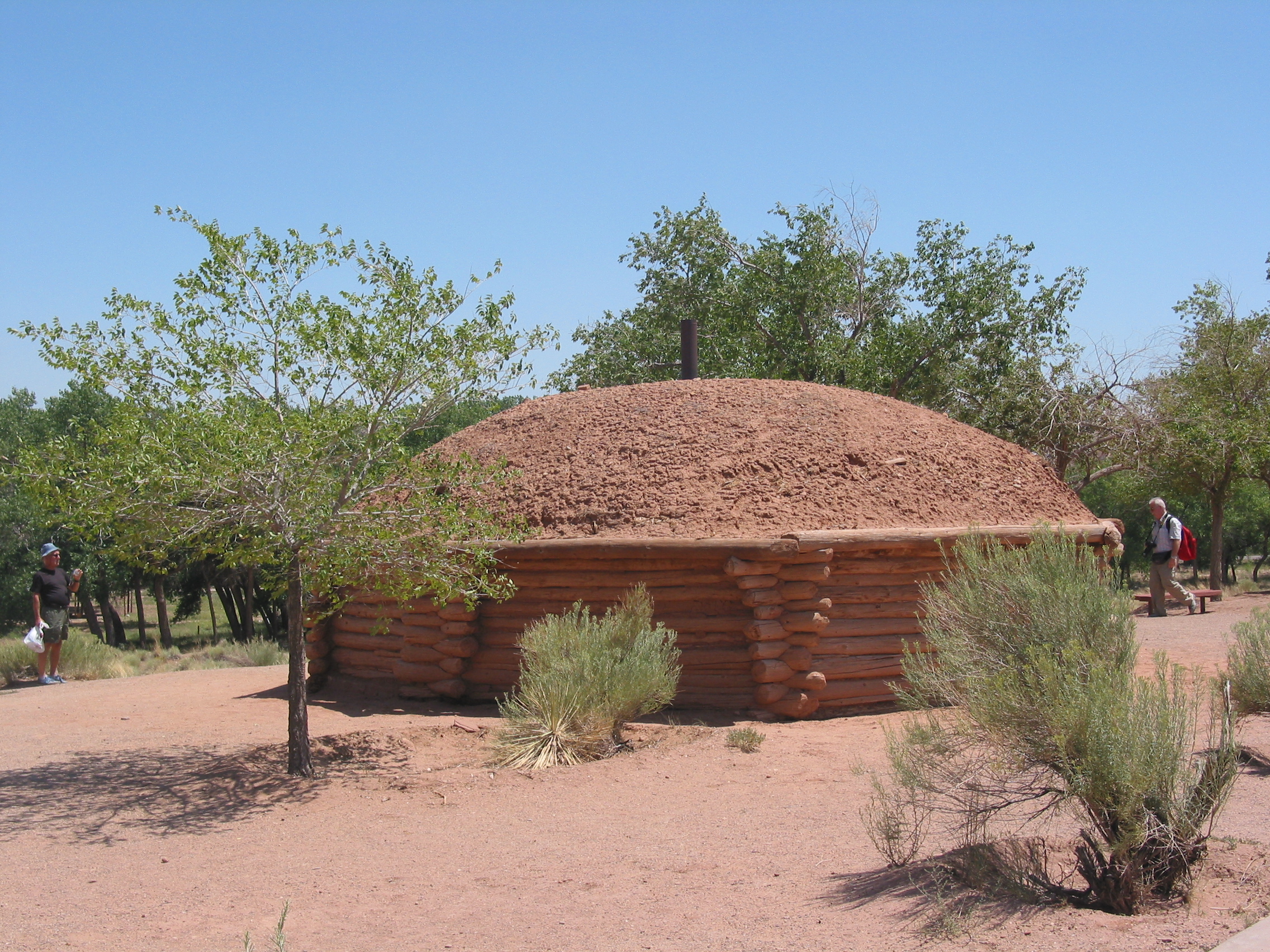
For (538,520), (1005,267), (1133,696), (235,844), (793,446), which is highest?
(1005,267)

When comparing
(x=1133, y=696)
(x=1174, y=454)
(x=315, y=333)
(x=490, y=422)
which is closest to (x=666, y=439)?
(x=490, y=422)

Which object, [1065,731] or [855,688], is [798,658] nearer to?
[855,688]

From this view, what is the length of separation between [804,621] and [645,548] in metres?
1.36

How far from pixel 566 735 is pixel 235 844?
7.36 ft

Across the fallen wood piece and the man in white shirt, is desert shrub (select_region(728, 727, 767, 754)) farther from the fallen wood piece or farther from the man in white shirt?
the man in white shirt

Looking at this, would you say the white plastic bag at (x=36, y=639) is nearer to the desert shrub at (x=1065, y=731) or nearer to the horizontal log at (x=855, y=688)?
the horizontal log at (x=855, y=688)

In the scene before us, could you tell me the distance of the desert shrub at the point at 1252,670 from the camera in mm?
6023

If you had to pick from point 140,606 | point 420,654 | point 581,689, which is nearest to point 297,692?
point 581,689

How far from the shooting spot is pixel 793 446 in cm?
928

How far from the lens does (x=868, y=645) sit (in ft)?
26.7

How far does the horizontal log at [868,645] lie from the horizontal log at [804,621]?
204 mm

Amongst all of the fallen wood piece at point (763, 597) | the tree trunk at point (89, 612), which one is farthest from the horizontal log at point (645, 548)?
the tree trunk at point (89, 612)

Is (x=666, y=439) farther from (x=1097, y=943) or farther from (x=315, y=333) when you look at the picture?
(x=1097, y=943)

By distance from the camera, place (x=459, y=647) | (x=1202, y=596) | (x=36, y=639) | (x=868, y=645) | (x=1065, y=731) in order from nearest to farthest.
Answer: (x=1065, y=731)
(x=868, y=645)
(x=459, y=647)
(x=36, y=639)
(x=1202, y=596)
